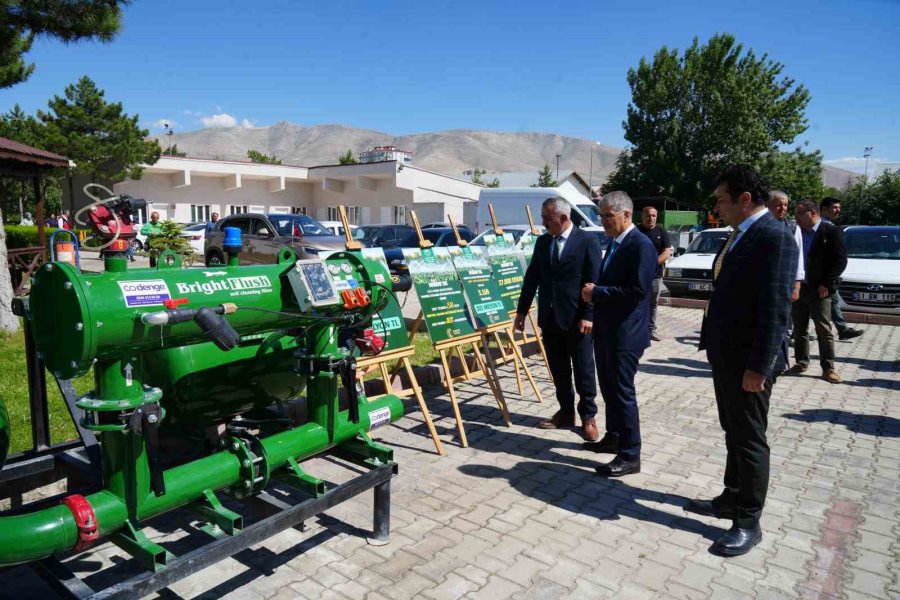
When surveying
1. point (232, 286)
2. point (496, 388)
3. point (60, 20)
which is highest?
point (60, 20)

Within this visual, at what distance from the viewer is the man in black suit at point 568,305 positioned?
4891mm

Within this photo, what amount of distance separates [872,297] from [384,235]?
1214 cm

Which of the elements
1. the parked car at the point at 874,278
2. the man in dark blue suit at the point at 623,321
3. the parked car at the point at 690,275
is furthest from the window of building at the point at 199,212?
the man in dark blue suit at the point at 623,321

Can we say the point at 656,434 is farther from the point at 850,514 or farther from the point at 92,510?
the point at 92,510

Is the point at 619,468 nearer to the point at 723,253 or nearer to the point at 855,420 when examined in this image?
the point at 723,253

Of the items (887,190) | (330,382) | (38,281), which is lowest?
(330,382)

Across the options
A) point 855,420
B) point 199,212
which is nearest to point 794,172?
point 199,212

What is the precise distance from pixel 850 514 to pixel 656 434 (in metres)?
1.59

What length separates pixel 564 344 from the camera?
5051 mm

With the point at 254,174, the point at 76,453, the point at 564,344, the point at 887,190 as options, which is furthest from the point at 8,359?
the point at 887,190

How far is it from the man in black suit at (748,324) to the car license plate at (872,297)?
8.07 metres

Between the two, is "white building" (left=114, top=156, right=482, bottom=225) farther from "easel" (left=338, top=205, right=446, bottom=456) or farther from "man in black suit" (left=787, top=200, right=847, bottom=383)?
"easel" (left=338, top=205, right=446, bottom=456)

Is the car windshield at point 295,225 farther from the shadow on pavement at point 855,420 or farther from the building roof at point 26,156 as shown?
the shadow on pavement at point 855,420

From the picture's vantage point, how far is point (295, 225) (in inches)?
573
